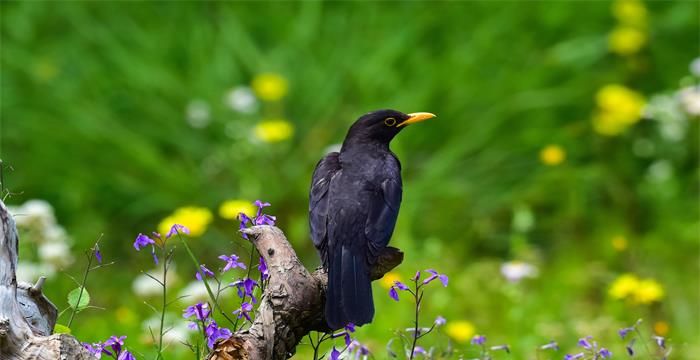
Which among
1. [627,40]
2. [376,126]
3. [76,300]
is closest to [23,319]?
[76,300]

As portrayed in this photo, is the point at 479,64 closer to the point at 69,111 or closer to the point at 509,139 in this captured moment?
the point at 509,139

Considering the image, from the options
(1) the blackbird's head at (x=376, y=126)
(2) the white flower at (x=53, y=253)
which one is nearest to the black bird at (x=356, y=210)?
(1) the blackbird's head at (x=376, y=126)

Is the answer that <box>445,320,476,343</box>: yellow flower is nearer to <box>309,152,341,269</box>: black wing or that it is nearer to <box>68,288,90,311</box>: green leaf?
<box>309,152,341,269</box>: black wing

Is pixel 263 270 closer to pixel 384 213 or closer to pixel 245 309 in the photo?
pixel 245 309

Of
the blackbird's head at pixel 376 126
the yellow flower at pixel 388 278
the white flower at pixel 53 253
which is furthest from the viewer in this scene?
the white flower at pixel 53 253

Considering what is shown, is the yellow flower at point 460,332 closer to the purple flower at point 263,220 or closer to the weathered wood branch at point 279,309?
the weathered wood branch at point 279,309

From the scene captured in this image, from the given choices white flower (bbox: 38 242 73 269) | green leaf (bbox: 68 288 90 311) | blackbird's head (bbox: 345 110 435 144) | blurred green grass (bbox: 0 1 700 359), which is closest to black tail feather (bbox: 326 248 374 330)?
green leaf (bbox: 68 288 90 311)

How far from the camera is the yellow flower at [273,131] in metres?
6.00

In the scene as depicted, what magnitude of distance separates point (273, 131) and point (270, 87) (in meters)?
0.40

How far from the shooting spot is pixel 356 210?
322 cm

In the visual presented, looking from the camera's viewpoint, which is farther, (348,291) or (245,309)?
(348,291)

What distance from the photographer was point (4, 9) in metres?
7.29

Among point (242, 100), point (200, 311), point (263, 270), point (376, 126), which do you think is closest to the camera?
point (200, 311)

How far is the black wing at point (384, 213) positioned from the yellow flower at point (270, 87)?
287 cm
